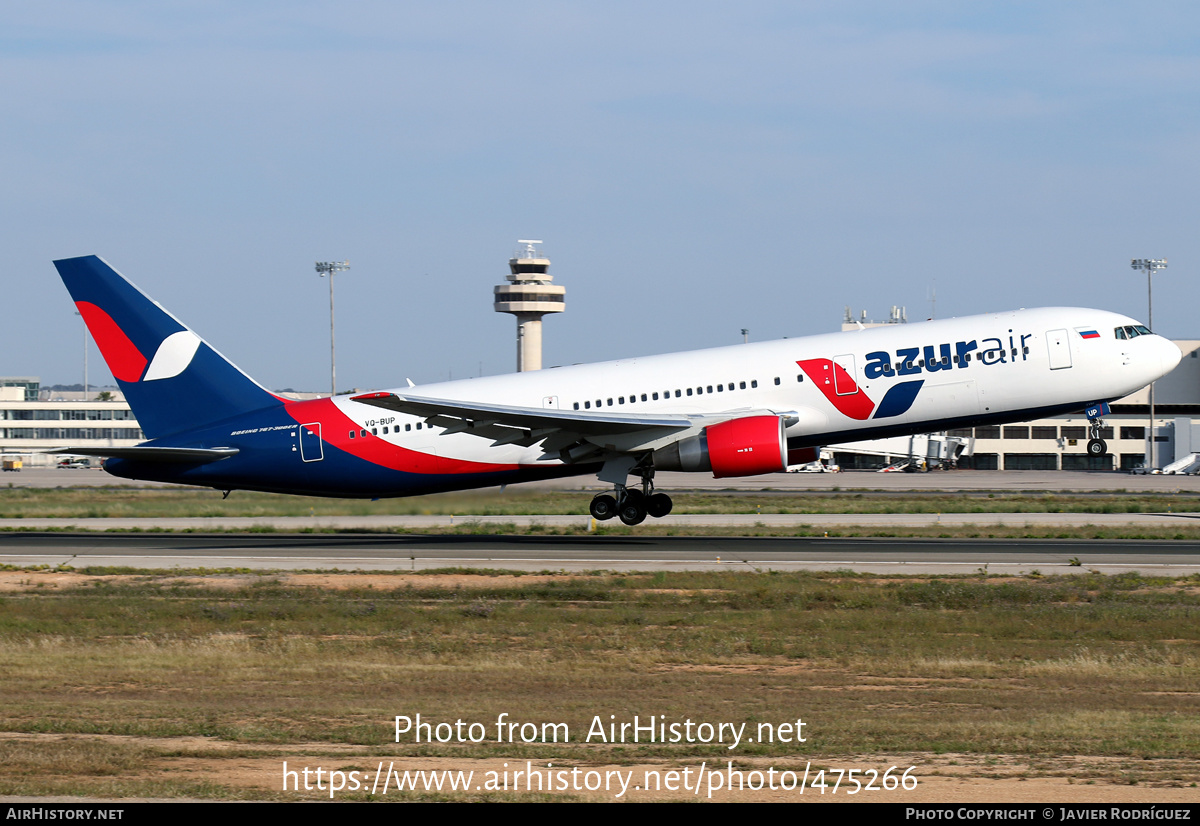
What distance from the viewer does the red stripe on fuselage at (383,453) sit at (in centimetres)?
3591

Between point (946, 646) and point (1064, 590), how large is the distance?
6879 millimetres

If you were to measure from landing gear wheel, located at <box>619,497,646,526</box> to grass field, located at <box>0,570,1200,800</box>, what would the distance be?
27.2 feet

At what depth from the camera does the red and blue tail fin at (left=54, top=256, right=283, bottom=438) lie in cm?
3597

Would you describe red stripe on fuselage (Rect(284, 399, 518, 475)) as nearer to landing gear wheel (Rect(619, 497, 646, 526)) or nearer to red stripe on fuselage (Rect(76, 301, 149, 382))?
landing gear wheel (Rect(619, 497, 646, 526))

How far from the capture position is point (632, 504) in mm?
35719

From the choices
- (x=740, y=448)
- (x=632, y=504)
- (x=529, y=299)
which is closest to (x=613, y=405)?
(x=632, y=504)

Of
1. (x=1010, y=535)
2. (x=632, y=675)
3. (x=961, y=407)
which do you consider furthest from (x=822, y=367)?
(x=632, y=675)

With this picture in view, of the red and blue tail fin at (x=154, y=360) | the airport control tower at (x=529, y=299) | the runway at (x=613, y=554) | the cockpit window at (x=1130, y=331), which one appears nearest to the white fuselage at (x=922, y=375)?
the cockpit window at (x=1130, y=331)

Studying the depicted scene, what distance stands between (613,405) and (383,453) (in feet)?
23.4

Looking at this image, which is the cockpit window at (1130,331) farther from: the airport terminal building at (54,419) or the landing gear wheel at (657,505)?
the airport terminal building at (54,419)

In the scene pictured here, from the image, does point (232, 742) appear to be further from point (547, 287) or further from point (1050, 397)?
point (547, 287)

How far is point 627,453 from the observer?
34.7 metres

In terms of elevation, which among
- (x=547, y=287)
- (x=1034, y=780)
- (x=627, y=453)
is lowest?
(x=1034, y=780)
